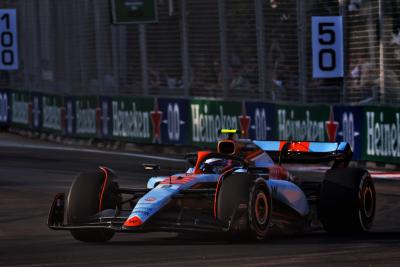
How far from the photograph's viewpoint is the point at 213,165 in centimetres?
Result: 1254

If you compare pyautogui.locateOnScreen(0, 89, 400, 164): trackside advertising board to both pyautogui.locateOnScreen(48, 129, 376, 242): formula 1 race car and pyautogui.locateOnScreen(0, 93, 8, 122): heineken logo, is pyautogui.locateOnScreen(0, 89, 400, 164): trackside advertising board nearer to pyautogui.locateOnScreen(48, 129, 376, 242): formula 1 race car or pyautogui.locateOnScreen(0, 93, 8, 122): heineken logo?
pyautogui.locateOnScreen(0, 93, 8, 122): heineken logo

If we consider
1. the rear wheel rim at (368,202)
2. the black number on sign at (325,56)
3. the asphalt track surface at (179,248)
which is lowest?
the asphalt track surface at (179,248)

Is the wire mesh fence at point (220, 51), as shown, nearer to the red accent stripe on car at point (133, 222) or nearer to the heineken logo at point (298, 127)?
the heineken logo at point (298, 127)

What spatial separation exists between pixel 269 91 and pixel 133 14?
4.66 m

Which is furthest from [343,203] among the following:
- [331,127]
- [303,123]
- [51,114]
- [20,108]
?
[20,108]

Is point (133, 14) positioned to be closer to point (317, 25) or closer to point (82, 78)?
point (82, 78)

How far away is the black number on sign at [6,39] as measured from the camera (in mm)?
34969

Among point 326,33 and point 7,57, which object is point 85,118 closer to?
point 7,57

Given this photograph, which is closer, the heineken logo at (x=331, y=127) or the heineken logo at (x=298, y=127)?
the heineken logo at (x=331, y=127)

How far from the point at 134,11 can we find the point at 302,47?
214 inches

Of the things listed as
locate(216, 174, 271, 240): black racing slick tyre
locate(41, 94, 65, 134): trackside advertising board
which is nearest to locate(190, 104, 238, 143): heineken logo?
locate(41, 94, 65, 134): trackside advertising board

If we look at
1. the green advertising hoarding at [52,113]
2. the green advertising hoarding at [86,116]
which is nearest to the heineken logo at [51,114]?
the green advertising hoarding at [52,113]

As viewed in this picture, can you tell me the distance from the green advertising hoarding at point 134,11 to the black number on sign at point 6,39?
22.1 ft

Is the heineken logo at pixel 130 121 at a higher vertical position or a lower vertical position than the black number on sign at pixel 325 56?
lower
